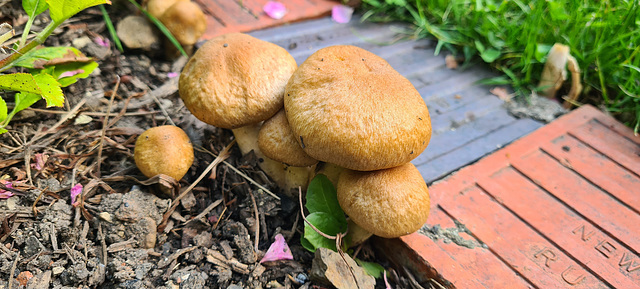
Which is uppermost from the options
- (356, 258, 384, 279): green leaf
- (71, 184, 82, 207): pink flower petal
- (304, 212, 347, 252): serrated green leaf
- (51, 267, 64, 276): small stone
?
(71, 184, 82, 207): pink flower petal

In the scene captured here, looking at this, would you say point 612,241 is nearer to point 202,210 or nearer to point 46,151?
point 202,210

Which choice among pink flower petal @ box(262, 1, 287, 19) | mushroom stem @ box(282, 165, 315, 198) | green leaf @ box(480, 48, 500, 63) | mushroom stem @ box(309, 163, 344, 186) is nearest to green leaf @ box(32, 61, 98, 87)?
mushroom stem @ box(282, 165, 315, 198)

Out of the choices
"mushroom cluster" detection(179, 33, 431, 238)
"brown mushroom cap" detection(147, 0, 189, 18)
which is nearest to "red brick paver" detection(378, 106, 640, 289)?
"mushroom cluster" detection(179, 33, 431, 238)

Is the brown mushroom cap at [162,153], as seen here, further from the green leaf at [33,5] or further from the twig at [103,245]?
the green leaf at [33,5]

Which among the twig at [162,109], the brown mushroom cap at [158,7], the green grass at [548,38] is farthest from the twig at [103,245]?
the green grass at [548,38]

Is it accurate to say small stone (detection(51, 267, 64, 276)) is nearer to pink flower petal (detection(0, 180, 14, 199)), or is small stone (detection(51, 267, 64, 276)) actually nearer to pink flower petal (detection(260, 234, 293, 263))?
pink flower petal (detection(0, 180, 14, 199))

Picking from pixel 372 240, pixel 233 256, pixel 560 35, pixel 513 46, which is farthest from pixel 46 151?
pixel 560 35

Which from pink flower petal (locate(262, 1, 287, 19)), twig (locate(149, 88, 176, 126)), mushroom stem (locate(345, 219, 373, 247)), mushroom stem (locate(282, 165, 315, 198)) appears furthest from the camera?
pink flower petal (locate(262, 1, 287, 19))

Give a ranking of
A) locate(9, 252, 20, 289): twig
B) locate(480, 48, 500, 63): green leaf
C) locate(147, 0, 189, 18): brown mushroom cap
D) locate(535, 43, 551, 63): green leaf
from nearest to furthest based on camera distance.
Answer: locate(9, 252, 20, 289): twig
locate(147, 0, 189, 18): brown mushroom cap
locate(535, 43, 551, 63): green leaf
locate(480, 48, 500, 63): green leaf

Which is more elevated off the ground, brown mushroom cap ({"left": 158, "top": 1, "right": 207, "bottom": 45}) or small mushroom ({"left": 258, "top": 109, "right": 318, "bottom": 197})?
brown mushroom cap ({"left": 158, "top": 1, "right": 207, "bottom": 45})

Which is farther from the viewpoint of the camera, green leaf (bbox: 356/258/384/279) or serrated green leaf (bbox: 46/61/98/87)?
serrated green leaf (bbox: 46/61/98/87)
